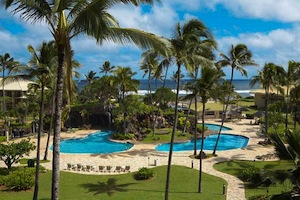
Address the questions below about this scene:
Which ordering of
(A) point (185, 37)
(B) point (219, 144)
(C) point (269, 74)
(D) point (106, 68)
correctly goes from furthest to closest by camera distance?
(D) point (106, 68), (B) point (219, 144), (C) point (269, 74), (A) point (185, 37)

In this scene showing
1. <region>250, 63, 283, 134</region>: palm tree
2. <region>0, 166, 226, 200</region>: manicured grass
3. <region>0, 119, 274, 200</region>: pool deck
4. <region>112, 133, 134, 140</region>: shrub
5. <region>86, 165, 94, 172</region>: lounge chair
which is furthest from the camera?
<region>112, 133, 134, 140</region>: shrub

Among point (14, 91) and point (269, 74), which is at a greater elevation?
point (269, 74)

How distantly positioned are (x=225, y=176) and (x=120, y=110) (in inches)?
→ 764

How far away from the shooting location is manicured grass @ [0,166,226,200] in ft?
61.5

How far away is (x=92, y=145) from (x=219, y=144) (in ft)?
50.1

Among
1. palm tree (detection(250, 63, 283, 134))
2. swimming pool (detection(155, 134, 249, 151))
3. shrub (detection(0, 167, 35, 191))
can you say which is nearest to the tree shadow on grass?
shrub (detection(0, 167, 35, 191))

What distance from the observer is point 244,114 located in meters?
61.3

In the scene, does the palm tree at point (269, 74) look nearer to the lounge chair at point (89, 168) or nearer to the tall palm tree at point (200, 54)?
the tall palm tree at point (200, 54)

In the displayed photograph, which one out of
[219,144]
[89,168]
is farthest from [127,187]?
[219,144]

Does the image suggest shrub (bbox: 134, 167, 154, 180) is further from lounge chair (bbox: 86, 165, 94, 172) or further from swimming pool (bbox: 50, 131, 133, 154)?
swimming pool (bbox: 50, 131, 133, 154)

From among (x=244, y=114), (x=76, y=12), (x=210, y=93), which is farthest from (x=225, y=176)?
(x=244, y=114)

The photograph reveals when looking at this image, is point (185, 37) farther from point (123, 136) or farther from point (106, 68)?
point (106, 68)

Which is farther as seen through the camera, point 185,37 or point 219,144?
point 219,144

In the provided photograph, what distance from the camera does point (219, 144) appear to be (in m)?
38.4
